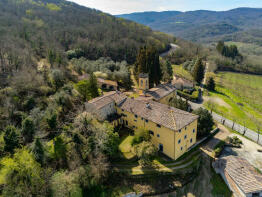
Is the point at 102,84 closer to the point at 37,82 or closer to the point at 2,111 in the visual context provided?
the point at 37,82

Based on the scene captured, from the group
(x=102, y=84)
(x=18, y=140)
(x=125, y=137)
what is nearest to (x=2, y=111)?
(x=18, y=140)

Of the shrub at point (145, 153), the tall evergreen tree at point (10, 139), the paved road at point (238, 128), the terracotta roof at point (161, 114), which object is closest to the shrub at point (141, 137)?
the shrub at point (145, 153)

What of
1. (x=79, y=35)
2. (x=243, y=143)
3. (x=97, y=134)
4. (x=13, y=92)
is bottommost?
(x=243, y=143)

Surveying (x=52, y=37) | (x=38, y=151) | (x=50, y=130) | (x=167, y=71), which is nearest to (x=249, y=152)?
(x=38, y=151)

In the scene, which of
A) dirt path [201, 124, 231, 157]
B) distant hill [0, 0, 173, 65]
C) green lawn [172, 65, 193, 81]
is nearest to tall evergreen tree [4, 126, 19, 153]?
distant hill [0, 0, 173, 65]

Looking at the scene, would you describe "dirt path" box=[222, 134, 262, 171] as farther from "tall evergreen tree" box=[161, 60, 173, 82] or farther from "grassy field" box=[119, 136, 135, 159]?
"tall evergreen tree" box=[161, 60, 173, 82]

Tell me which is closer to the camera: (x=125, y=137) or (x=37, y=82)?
(x=125, y=137)

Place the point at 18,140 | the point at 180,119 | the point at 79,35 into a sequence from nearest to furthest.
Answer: the point at 18,140 < the point at 180,119 < the point at 79,35
